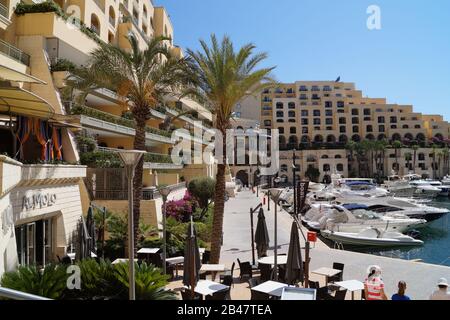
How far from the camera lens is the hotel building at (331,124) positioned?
3760 inches

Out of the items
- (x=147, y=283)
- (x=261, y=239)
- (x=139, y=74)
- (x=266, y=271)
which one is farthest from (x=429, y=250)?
(x=147, y=283)

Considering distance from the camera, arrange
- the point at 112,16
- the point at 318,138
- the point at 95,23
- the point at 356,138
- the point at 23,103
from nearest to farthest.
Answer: the point at 23,103, the point at 95,23, the point at 112,16, the point at 356,138, the point at 318,138

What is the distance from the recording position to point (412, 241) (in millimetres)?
25594

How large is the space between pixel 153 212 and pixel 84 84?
9.46 meters

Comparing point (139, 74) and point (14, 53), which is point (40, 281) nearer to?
point (139, 74)

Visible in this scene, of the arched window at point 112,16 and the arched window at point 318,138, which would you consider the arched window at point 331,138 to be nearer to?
the arched window at point 318,138

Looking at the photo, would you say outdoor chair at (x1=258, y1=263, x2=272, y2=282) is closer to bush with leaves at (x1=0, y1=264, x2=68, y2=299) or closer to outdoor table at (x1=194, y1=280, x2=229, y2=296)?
outdoor table at (x1=194, y1=280, x2=229, y2=296)

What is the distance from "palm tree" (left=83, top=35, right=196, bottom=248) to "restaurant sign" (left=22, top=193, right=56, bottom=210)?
3428mm

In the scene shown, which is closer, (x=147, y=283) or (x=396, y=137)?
(x=147, y=283)

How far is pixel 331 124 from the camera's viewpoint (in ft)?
342

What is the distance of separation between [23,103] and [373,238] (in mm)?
23109

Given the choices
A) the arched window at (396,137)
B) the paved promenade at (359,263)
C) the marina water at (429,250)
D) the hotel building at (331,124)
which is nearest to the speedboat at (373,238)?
the marina water at (429,250)

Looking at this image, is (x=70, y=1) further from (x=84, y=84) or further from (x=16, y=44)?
(x=84, y=84)

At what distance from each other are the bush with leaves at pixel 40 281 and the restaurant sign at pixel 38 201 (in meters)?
4.61
